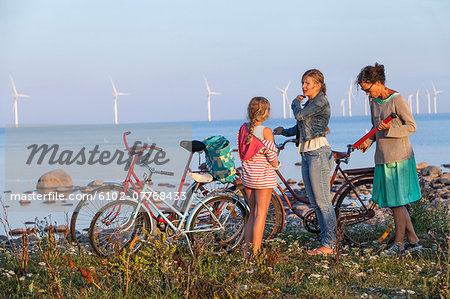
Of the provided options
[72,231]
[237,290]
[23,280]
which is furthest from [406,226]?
[23,280]

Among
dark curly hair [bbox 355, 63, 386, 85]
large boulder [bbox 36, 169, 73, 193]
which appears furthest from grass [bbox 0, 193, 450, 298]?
large boulder [bbox 36, 169, 73, 193]

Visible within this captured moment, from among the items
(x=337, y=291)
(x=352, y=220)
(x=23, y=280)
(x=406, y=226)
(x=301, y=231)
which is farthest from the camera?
(x=301, y=231)

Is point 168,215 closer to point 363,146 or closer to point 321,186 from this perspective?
point 321,186

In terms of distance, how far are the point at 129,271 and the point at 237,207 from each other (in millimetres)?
2100

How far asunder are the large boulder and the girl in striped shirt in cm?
1396

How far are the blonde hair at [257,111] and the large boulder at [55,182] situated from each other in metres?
14.2

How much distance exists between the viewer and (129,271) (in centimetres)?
419

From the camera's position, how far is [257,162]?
5340 millimetres

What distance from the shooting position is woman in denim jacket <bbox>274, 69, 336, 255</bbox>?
5.57 m

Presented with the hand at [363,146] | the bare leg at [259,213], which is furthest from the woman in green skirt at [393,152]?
the bare leg at [259,213]

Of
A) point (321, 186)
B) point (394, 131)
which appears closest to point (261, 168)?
point (321, 186)

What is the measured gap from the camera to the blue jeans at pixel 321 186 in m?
5.69

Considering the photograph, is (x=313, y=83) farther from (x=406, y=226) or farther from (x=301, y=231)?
(x=301, y=231)

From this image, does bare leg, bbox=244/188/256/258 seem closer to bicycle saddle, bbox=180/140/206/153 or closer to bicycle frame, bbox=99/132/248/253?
bicycle frame, bbox=99/132/248/253
